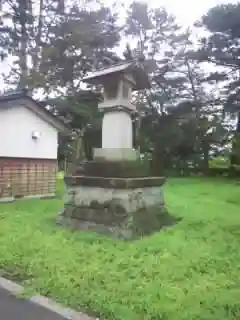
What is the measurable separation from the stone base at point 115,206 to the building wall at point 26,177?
4.12 metres

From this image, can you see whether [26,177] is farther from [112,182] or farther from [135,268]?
[135,268]

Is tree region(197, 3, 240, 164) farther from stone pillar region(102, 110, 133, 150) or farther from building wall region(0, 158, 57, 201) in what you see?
stone pillar region(102, 110, 133, 150)

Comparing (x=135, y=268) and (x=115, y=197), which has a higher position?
(x=115, y=197)

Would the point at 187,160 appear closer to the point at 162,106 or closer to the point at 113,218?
the point at 162,106

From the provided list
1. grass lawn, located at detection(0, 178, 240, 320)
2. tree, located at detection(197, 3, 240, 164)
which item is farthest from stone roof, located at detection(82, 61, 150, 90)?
tree, located at detection(197, 3, 240, 164)

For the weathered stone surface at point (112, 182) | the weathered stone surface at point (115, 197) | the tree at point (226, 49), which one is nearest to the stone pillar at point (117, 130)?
the weathered stone surface at point (112, 182)

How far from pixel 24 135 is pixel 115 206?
551 cm

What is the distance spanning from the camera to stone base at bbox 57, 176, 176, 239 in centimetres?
523

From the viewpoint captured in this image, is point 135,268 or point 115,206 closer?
point 135,268

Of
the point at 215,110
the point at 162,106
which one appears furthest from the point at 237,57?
the point at 162,106

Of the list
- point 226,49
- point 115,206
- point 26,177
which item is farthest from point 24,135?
point 226,49

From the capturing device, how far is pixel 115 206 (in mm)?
5309

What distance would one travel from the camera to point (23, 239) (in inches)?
190

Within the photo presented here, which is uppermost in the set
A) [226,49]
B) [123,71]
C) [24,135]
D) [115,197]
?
[226,49]
